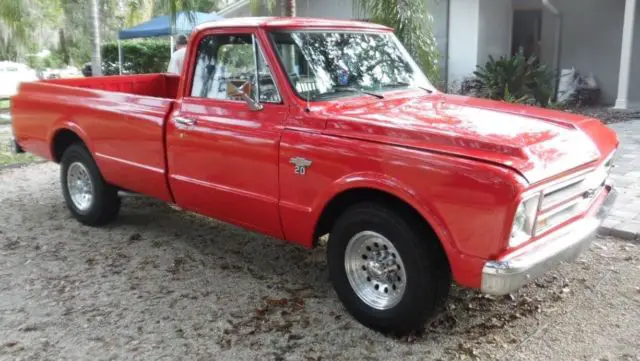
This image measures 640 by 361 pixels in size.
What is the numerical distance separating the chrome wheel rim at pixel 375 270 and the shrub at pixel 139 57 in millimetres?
19223

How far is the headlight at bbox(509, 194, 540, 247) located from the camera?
3132 millimetres

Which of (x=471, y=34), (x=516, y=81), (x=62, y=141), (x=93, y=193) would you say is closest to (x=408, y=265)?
(x=93, y=193)

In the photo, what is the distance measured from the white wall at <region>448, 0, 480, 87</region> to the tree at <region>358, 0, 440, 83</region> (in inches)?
195

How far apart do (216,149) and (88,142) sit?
6.23 ft

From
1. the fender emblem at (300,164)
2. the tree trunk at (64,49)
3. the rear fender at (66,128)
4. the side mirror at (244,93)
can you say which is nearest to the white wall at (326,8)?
the rear fender at (66,128)

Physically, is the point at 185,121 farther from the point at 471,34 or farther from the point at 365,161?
the point at 471,34

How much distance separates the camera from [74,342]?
372 centimetres

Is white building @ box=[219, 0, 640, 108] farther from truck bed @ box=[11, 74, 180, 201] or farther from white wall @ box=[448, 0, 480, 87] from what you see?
truck bed @ box=[11, 74, 180, 201]

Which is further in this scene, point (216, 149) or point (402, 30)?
point (402, 30)

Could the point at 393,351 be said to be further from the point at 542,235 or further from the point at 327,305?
the point at 542,235

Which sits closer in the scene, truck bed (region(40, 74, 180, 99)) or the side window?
the side window

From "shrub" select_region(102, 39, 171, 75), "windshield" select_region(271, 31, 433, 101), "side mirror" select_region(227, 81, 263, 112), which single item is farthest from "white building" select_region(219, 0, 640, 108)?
"side mirror" select_region(227, 81, 263, 112)

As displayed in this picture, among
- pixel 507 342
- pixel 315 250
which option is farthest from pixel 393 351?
pixel 315 250

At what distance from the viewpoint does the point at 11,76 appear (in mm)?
22062
